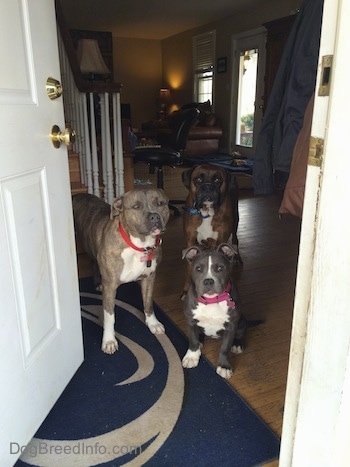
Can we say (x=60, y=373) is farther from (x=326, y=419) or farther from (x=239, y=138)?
(x=239, y=138)

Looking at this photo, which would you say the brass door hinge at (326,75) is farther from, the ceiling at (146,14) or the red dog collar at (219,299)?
the ceiling at (146,14)

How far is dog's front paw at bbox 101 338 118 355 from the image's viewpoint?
196 centimetres

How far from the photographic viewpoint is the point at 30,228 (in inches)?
51.9

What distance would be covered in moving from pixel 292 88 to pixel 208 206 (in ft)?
3.63

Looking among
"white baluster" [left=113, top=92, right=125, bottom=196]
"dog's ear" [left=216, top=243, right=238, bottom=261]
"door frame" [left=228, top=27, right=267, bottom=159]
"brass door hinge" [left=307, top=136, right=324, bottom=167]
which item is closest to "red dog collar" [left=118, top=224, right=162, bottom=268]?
"dog's ear" [left=216, top=243, right=238, bottom=261]

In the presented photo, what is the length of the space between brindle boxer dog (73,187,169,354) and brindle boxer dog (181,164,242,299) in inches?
16.6

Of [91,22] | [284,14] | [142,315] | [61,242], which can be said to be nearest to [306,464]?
[61,242]

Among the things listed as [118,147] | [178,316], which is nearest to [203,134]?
[118,147]

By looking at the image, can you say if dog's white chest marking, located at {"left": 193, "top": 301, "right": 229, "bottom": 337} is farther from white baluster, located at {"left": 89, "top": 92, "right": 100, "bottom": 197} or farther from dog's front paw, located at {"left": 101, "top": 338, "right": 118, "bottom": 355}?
white baluster, located at {"left": 89, "top": 92, "right": 100, "bottom": 197}

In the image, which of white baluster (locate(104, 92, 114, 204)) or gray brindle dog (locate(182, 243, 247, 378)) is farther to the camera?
white baluster (locate(104, 92, 114, 204))

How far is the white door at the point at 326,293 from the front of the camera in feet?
2.64

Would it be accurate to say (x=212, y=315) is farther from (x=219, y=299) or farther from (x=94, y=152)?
(x=94, y=152)

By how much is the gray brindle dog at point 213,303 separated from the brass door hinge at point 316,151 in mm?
913

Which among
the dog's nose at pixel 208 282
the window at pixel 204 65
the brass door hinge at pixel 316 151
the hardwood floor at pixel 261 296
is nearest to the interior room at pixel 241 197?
the hardwood floor at pixel 261 296
